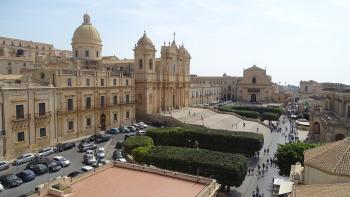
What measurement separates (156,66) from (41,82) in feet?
88.1

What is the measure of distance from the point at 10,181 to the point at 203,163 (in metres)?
16.8

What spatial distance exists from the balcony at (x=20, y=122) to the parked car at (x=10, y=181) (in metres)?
8.43

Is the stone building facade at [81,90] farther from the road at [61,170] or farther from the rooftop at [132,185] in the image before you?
the rooftop at [132,185]

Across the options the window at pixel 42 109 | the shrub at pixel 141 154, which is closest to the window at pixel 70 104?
the window at pixel 42 109

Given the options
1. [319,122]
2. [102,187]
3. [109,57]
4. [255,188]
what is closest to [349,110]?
[319,122]

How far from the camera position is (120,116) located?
175ft

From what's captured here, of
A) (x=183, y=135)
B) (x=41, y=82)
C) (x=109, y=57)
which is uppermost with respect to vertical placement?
(x=109, y=57)

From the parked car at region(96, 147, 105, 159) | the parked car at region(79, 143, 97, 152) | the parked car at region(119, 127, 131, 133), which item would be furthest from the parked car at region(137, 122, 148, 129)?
the parked car at region(96, 147, 105, 159)

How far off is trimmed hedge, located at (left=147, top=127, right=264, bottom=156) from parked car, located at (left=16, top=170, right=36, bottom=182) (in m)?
15.5

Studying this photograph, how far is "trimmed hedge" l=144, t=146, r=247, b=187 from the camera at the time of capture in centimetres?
2627

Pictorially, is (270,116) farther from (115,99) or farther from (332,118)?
(115,99)

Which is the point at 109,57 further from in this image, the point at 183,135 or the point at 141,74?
the point at 183,135

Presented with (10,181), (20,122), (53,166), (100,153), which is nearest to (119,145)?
(100,153)

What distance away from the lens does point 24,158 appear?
34.1m
